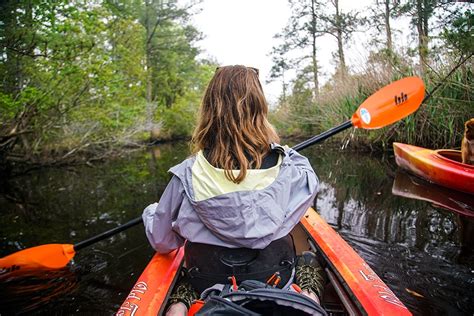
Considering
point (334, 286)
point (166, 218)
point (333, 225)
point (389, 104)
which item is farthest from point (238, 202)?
point (333, 225)

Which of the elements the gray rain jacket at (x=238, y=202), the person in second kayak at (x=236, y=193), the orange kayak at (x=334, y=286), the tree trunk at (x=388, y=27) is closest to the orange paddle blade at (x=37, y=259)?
the orange kayak at (x=334, y=286)

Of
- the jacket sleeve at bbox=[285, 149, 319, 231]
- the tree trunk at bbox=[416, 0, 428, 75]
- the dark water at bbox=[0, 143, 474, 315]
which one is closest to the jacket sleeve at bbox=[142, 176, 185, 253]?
the jacket sleeve at bbox=[285, 149, 319, 231]

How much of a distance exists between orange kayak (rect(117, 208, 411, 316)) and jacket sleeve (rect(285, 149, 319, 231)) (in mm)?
487

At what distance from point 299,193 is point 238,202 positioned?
0.97ft

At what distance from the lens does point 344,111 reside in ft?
27.7

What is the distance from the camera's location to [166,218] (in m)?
1.47

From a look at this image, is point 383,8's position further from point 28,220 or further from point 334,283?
point 28,220

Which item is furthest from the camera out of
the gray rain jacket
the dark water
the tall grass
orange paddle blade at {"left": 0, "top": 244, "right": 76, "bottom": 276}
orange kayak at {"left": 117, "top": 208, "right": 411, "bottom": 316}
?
the tall grass

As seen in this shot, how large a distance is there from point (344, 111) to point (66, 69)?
6284 millimetres

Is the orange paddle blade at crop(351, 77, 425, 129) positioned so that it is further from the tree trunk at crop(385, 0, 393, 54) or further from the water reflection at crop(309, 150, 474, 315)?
the tree trunk at crop(385, 0, 393, 54)

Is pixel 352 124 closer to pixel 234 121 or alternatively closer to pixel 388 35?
pixel 234 121

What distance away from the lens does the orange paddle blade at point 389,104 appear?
2.85 m

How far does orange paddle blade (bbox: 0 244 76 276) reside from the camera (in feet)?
8.95

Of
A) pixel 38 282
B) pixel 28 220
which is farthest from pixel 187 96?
pixel 38 282
